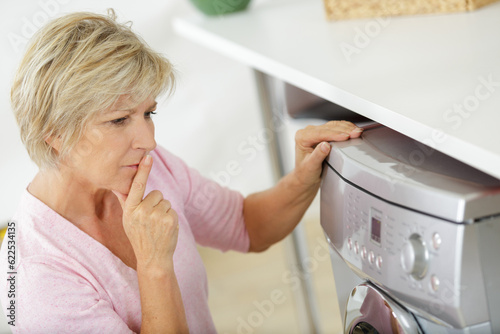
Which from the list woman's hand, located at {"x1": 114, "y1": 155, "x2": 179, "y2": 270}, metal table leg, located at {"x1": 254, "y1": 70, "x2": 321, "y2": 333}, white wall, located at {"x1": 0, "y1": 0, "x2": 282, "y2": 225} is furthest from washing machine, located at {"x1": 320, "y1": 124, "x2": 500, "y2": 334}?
white wall, located at {"x1": 0, "y1": 0, "x2": 282, "y2": 225}

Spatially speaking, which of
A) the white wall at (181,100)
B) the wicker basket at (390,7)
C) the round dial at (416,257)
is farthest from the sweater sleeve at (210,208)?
the white wall at (181,100)

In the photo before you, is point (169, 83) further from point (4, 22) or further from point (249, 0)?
point (4, 22)

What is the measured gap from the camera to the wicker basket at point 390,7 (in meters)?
1.41

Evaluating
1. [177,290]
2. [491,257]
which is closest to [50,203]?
[177,290]

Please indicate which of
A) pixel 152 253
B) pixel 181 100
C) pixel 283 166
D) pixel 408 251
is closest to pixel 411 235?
pixel 408 251

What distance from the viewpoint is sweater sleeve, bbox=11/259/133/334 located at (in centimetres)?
111

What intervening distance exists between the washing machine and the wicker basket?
0.46 meters

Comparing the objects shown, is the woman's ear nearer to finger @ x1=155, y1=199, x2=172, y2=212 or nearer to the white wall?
finger @ x1=155, y1=199, x2=172, y2=212

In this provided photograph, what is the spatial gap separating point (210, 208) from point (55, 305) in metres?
0.44

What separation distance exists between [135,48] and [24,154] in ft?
5.07

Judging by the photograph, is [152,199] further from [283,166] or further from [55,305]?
[283,166]

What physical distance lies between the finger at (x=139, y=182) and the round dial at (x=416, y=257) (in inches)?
18.7

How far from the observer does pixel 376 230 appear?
0.94 m

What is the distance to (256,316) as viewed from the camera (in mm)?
2543
